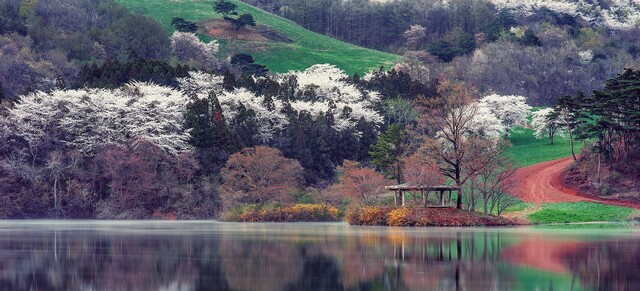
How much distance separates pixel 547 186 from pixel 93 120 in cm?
3687

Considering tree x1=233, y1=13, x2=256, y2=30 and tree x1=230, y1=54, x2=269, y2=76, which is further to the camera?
tree x1=233, y1=13, x2=256, y2=30

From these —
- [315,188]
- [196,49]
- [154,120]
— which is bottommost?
[315,188]

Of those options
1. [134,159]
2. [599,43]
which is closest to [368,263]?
[134,159]

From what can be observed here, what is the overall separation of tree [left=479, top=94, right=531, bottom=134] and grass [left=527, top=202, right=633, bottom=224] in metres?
36.6

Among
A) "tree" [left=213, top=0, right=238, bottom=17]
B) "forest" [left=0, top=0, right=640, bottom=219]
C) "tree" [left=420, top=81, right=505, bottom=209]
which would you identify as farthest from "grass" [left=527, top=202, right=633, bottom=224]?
"tree" [left=213, top=0, right=238, bottom=17]

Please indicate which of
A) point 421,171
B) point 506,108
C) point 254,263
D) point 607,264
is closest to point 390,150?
point 421,171

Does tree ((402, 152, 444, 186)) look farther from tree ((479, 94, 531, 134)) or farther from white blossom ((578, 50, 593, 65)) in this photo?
white blossom ((578, 50, 593, 65))

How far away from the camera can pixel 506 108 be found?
348ft

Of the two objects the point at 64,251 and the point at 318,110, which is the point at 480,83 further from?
the point at 64,251

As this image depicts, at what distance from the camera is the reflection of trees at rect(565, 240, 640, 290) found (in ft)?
83.0

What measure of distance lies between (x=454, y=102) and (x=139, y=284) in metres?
39.2

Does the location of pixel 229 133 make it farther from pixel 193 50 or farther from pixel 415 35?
pixel 415 35

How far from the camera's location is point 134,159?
7725 centimetres

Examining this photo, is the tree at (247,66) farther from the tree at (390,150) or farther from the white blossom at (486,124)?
the tree at (390,150)
